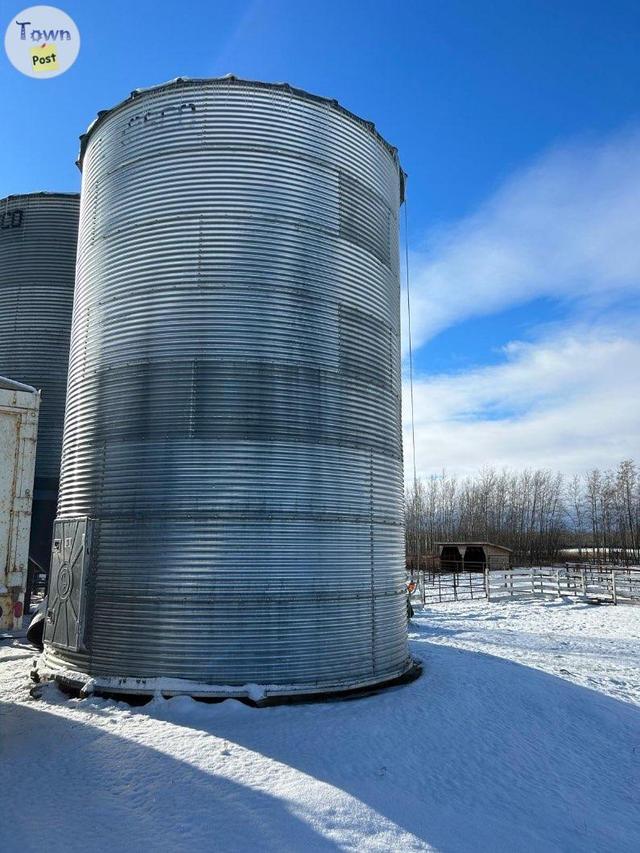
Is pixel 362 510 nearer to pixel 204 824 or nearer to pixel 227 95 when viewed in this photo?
pixel 204 824

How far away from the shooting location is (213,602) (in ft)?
30.1

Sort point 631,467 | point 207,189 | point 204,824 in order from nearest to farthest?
point 204,824 < point 207,189 < point 631,467

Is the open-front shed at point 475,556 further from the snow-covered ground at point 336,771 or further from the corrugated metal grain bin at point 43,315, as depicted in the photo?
the snow-covered ground at point 336,771

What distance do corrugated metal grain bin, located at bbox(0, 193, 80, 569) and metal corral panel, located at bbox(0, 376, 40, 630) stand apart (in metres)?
7.14

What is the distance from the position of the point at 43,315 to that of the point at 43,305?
0.26 metres

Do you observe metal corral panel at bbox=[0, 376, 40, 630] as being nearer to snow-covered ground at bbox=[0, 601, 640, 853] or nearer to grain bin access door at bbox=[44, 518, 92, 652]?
grain bin access door at bbox=[44, 518, 92, 652]

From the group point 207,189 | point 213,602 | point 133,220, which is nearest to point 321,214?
point 207,189

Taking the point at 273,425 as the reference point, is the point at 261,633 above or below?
below

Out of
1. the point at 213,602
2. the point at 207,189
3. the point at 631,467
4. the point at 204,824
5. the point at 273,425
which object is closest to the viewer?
the point at 204,824

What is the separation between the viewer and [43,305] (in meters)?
16.1

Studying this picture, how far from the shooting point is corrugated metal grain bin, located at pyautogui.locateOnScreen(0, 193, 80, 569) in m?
15.8

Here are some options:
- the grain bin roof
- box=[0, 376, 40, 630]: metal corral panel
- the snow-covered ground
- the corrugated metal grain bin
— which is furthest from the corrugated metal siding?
box=[0, 376, 40, 630]: metal corral panel

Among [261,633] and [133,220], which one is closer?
[261,633]

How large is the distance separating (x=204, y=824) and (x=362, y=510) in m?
5.56
